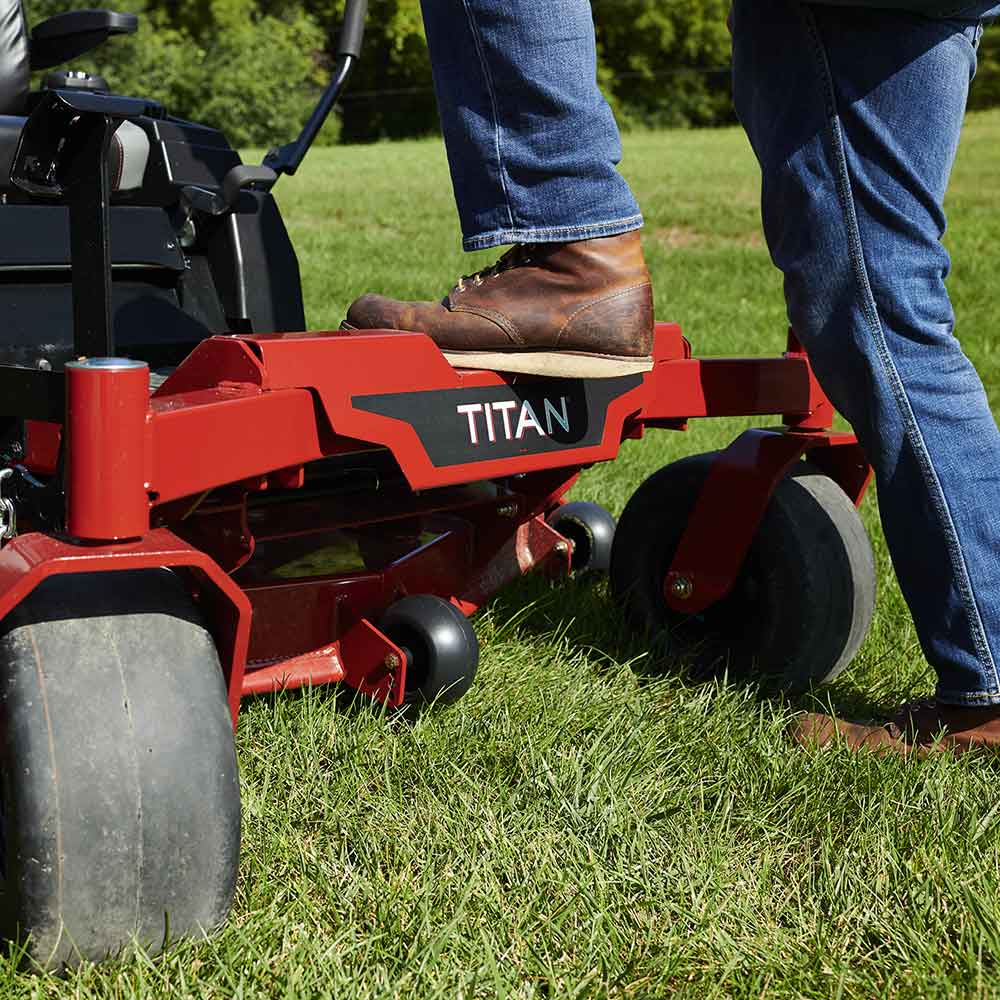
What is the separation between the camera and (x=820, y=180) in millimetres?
1876

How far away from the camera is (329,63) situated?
48531 millimetres

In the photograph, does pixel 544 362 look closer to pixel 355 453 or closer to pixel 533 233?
pixel 533 233

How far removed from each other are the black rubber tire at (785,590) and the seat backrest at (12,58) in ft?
6.36

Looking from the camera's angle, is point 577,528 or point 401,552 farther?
point 577,528

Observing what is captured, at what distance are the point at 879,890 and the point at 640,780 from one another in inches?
15.1

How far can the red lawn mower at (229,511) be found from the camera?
1.41m

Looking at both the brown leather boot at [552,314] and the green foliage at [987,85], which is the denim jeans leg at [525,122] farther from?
the green foliage at [987,85]

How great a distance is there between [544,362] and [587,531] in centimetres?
110

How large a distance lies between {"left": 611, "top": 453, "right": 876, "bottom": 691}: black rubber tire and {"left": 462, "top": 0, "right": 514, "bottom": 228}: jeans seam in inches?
31.5

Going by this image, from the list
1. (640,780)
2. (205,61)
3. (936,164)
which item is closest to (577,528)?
(640,780)

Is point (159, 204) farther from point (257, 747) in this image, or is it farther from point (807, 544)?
point (807, 544)

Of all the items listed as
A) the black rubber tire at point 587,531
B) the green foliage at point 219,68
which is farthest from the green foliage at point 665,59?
the black rubber tire at point 587,531

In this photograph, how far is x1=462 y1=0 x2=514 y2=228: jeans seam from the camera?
170 centimetres

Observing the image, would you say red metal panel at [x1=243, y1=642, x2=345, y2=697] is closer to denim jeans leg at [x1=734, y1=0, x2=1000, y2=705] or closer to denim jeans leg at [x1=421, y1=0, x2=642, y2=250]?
denim jeans leg at [x1=421, y1=0, x2=642, y2=250]
